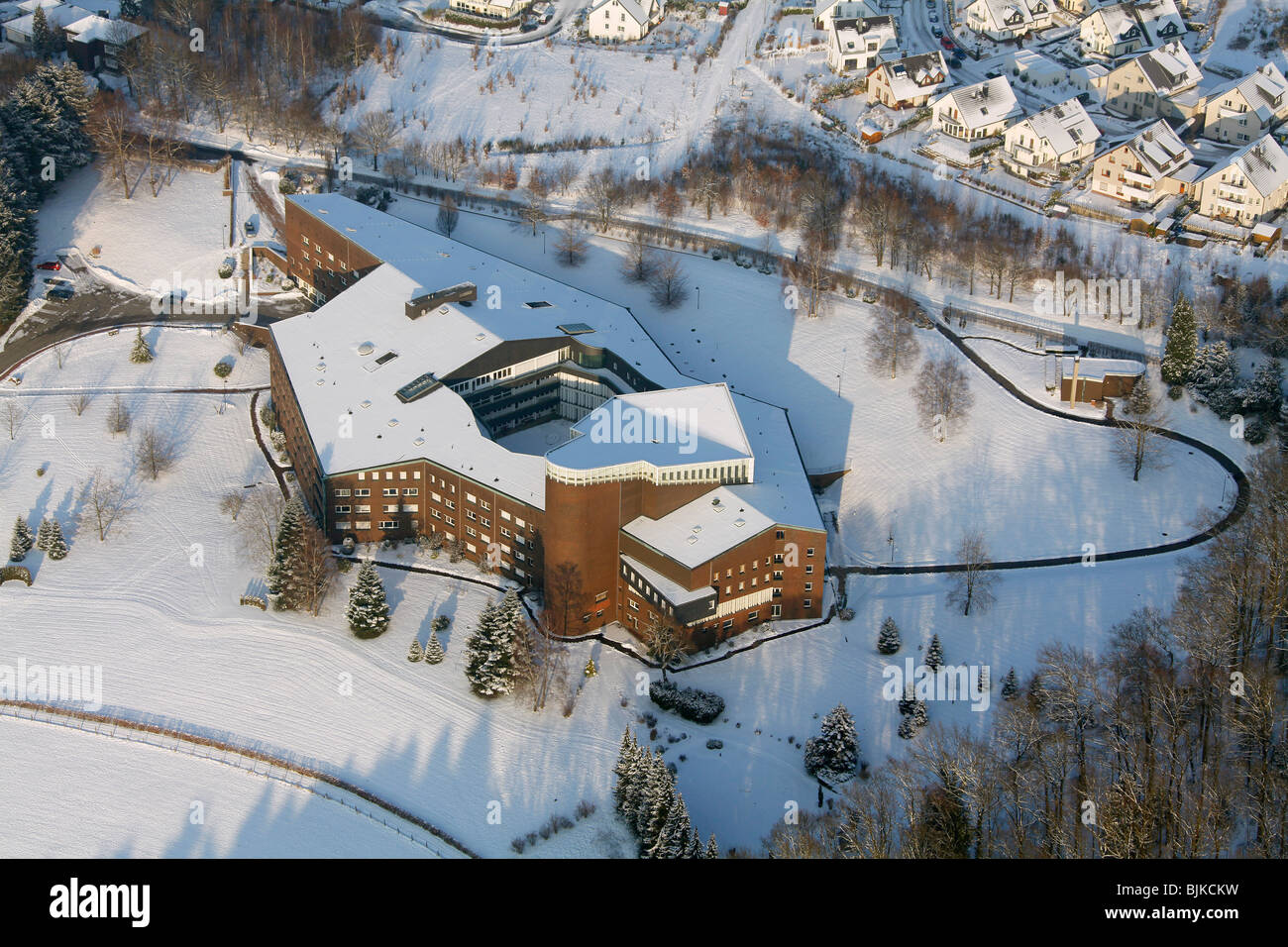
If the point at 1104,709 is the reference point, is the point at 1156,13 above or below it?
above

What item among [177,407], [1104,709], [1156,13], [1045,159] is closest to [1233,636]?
[1104,709]

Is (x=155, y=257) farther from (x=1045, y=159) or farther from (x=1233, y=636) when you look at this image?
(x=1233, y=636)

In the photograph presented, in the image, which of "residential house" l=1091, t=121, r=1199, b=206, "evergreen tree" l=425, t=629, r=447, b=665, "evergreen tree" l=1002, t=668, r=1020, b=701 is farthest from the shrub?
"residential house" l=1091, t=121, r=1199, b=206

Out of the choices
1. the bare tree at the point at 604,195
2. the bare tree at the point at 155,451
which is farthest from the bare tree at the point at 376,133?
the bare tree at the point at 155,451

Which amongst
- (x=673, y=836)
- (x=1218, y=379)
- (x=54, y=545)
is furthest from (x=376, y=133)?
(x=673, y=836)

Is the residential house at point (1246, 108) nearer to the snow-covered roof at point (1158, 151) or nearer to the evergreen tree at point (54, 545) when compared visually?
the snow-covered roof at point (1158, 151)
